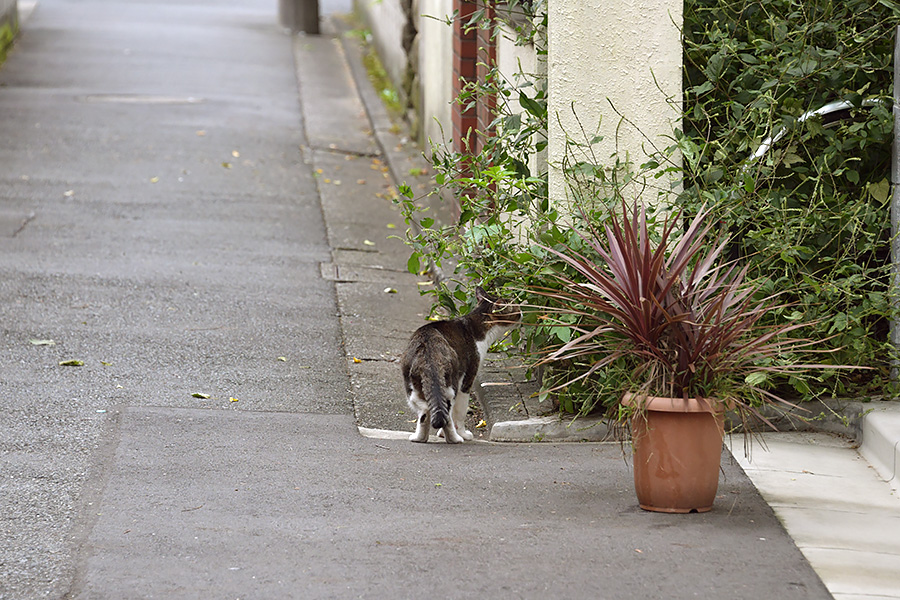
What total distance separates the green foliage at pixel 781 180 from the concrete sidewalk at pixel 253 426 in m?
0.88

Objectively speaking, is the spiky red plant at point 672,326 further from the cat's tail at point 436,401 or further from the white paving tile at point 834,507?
the cat's tail at point 436,401

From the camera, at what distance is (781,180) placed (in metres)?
6.11

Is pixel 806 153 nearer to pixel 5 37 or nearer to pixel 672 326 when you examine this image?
pixel 672 326

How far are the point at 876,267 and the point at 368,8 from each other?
56.3 ft

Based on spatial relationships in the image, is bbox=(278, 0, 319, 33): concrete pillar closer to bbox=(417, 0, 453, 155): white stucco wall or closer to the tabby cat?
bbox=(417, 0, 453, 155): white stucco wall

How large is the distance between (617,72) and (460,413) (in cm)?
184

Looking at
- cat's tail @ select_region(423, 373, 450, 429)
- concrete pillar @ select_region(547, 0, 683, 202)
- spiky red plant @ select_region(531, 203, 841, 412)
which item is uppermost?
concrete pillar @ select_region(547, 0, 683, 202)

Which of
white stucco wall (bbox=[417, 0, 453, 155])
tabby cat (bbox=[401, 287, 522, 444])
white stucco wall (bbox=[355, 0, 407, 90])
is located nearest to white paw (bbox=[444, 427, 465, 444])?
tabby cat (bbox=[401, 287, 522, 444])

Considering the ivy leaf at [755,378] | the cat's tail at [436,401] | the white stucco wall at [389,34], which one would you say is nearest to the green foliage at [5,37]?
the white stucco wall at [389,34]

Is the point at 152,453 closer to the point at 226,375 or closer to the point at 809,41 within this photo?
the point at 226,375

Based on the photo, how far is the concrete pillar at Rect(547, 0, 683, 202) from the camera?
5969 mm

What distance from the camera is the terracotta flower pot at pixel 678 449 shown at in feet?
15.5

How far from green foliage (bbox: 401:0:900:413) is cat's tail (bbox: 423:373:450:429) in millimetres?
563

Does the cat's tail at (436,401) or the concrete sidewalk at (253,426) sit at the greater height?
the cat's tail at (436,401)
